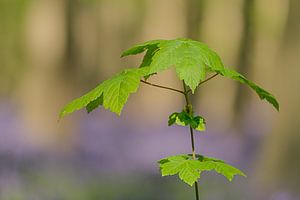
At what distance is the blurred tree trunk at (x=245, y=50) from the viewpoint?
6.48ft

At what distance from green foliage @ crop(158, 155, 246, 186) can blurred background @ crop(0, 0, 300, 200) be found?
42.5 inches

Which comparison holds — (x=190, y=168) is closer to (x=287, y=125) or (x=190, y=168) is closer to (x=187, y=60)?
(x=187, y=60)

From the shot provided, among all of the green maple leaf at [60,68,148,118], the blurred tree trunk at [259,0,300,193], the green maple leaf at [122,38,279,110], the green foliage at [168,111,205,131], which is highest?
the green maple leaf at [122,38,279,110]

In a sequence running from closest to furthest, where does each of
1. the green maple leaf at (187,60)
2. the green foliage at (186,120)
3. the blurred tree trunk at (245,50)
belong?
the green maple leaf at (187,60), the green foliage at (186,120), the blurred tree trunk at (245,50)

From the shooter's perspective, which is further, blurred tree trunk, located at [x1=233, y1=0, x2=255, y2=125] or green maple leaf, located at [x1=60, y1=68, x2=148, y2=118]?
blurred tree trunk, located at [x1=233, y1=0, x2=255, y2=125]

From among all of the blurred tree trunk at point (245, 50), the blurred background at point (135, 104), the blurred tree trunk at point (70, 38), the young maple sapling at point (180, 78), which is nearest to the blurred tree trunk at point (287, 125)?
the blurred background at point (135, 104)

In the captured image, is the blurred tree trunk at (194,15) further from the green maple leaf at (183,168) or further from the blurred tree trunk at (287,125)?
the green maple leaf at (183,168)

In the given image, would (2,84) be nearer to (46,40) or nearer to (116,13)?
(46,40)

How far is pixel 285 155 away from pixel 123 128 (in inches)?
23.1

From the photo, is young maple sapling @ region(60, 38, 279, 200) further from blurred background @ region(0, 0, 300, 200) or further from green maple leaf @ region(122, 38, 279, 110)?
blurred background @ region(0, 0, 300, 200)

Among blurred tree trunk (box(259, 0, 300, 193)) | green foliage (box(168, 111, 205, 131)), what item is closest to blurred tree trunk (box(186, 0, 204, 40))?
blurred tree trunk (box(259, 0, 300, 193))

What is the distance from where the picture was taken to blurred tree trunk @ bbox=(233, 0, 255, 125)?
198cm

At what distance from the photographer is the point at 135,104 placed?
6.57ft

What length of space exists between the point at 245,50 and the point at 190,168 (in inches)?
46.4
